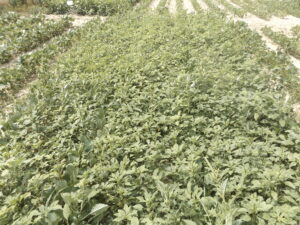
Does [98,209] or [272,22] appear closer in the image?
[98,209]

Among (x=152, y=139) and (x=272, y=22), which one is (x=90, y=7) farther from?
(x=152, y=139)

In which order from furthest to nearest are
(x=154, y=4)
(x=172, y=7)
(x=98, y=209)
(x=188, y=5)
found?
(x=154, y=4)
(x=188, y=5)
(x=172, y=7)
(x=98, y=209)

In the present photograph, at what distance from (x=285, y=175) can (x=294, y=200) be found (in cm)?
26

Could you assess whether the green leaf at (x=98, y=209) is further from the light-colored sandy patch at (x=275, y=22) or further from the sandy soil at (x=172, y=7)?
the sandy soil at (x=172, y=7)

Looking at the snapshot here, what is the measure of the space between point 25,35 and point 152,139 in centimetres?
881

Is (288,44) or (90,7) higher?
(90,7)

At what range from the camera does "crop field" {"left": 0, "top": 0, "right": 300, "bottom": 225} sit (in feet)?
7.91

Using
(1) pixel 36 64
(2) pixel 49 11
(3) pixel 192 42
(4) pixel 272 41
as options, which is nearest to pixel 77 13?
(2) pixel 49 11

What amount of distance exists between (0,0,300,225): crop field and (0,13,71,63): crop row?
1.67m

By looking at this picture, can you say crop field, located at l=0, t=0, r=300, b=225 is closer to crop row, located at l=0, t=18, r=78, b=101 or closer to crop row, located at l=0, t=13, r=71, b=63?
crop row, located at l=0, t=18, r=78, b=101

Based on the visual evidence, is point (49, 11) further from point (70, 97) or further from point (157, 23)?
point (70, 97)

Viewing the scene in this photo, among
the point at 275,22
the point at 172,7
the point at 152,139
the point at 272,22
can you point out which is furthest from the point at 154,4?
the point at 152,139

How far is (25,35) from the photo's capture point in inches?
376

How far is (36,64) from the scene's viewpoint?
731 cm
